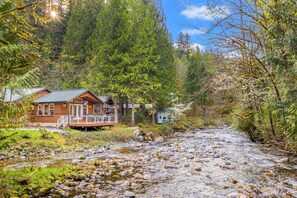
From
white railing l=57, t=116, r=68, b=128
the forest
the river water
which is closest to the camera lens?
→ the forest

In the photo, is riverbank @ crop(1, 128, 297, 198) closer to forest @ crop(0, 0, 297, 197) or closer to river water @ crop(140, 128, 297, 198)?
river water @ crop(140, 128, 297, 198)

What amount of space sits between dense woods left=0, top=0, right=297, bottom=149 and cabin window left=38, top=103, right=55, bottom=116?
2451 mm

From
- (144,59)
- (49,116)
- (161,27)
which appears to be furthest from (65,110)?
(161,27)

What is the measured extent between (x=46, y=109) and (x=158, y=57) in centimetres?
1311

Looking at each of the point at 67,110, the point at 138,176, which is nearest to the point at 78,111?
the point at 67,110

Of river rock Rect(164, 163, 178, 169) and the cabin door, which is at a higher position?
the cabin door

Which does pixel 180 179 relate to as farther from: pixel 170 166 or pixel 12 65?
pixel 12 65

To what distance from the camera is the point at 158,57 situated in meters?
25.6

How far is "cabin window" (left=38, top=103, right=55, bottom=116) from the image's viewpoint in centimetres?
2106

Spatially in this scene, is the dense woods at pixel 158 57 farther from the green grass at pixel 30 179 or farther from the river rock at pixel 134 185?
the river rock at pixel 134 185

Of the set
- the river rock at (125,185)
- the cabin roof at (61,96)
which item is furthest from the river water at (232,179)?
the cabin roof at (61,96)

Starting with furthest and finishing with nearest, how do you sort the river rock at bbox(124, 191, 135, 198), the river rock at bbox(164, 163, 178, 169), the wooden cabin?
1. the wooden cabin
2. the river rock at bbox(164, 163, 178, 169)
3. the river rock at bbox(124, 191, 135, 198)

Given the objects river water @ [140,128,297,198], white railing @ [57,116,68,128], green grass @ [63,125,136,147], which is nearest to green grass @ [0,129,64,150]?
green grass @ [63,125,136,147]

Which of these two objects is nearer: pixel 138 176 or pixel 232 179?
pixel 232 179
